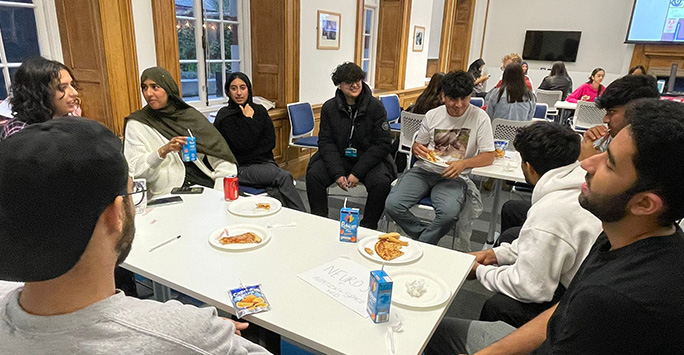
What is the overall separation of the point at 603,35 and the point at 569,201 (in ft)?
30.2

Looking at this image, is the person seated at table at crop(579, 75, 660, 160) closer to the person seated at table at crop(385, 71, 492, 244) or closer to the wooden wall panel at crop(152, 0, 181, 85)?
the person seated at table at crop(385, 71, 492, 244)

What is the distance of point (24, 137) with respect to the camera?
0.59m

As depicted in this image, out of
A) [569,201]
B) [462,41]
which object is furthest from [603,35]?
[569,201]

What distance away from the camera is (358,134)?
305 centimetres

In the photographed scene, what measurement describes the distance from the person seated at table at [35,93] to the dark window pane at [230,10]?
203cm

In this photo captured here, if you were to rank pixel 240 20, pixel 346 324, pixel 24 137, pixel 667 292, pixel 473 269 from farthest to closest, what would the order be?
pixel 240 20 → pixel 473 269 → pixel 346 324 → pixel 667 292 → pixel 24 137

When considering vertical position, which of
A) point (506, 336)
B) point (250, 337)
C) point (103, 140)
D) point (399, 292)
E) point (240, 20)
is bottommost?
point (250, 337)

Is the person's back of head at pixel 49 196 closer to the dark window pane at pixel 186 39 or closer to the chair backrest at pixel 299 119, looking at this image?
the dark window pane at pixel 186 39

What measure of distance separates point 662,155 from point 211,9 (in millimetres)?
3663

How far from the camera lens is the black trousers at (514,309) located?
4.65 ft

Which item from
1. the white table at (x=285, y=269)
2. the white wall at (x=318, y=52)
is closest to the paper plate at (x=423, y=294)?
the white table at (x=285, y=269)

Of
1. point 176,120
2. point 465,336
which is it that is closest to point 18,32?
point 176,120

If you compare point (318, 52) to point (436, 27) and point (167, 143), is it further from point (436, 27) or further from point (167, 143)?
point (436, 27)

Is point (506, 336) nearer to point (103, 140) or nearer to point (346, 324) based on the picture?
point (346, 324)
